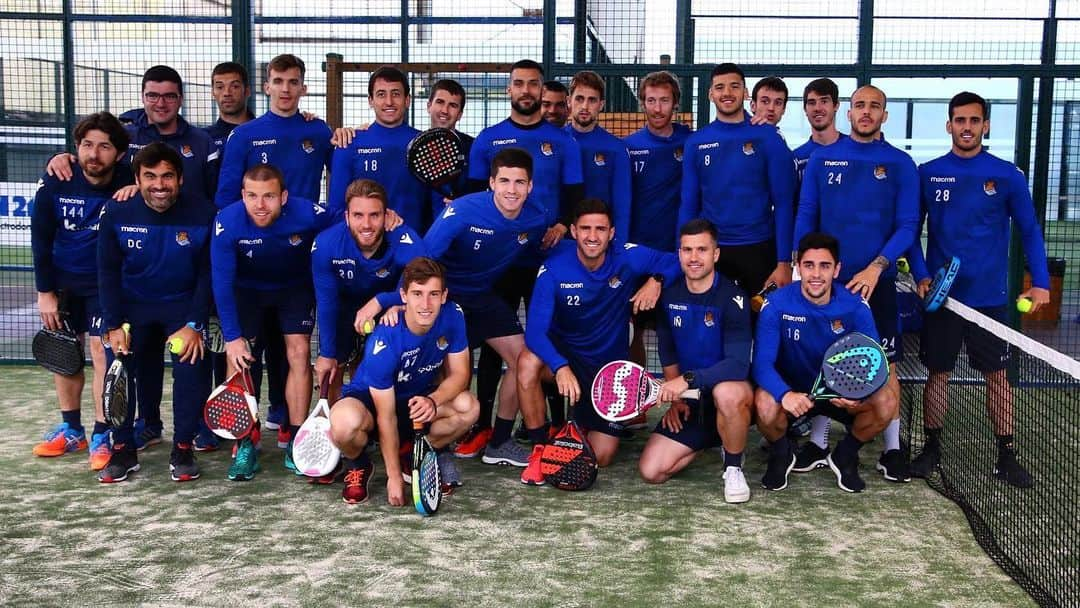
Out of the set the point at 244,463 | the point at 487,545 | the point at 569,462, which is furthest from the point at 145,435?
the point at 487,545

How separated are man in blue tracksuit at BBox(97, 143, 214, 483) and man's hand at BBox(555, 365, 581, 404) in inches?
70.2

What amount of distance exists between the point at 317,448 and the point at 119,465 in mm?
1095

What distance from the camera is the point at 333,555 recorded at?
4.23 m

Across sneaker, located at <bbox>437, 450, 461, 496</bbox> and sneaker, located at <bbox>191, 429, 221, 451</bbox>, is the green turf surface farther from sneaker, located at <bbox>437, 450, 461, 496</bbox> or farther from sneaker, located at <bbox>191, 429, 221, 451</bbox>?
sneaker, located at <bbox>191, 429, 221, 451</bbox>

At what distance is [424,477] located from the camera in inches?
184

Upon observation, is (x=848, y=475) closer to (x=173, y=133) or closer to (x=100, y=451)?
(x=100, y=451)

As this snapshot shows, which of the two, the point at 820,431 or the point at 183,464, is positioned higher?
the point at 820,431

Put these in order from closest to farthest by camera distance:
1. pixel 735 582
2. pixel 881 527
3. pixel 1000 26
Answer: pixel 735 582
pixel 881 527
pixel 1000 26

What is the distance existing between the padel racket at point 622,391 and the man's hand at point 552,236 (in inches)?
33.6

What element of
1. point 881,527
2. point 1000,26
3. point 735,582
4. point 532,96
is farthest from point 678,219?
point 1000,26

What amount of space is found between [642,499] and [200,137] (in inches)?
129

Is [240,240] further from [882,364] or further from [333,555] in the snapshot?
[882,364]

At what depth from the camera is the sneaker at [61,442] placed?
575 centimetres

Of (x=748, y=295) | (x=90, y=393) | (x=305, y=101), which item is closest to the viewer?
(x=748, y=295)
